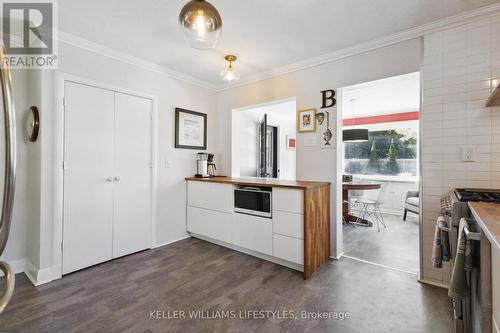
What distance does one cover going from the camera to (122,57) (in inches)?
108

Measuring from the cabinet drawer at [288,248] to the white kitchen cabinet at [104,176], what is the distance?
1.68 meters

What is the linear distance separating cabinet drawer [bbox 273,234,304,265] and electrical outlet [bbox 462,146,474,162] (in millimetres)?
1598

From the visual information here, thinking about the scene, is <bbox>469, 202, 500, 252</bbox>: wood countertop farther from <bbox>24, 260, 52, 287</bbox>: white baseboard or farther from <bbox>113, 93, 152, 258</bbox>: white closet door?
<bbox>24, 260, 52, 287</bbox>: white baseboard

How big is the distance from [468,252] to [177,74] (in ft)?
11.4

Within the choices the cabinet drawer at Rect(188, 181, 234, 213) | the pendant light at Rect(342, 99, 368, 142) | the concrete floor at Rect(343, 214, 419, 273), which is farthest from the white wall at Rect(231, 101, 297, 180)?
the concrete floor at Rect(343, 214, 419, 273)

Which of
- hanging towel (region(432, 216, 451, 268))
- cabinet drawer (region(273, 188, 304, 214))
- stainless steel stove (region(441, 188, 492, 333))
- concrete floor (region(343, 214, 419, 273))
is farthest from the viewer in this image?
concrete floor (region(343, 214, 419, 273))

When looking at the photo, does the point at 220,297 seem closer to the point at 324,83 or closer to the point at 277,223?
the point at 277,223

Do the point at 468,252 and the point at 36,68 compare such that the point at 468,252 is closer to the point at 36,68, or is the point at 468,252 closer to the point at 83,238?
the point at 83,238

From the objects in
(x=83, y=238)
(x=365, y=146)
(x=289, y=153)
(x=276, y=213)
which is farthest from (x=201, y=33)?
(x=365, y=146)

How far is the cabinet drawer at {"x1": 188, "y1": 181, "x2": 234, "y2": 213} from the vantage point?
2.96 metres

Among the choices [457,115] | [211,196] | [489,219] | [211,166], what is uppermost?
[457,115]

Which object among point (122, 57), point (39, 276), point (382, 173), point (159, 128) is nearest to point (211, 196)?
point (159, 128)

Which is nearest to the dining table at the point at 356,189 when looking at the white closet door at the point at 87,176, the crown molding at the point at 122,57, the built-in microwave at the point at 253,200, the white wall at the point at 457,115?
the white wall at the point at 457,115

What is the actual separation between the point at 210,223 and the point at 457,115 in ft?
9.46
